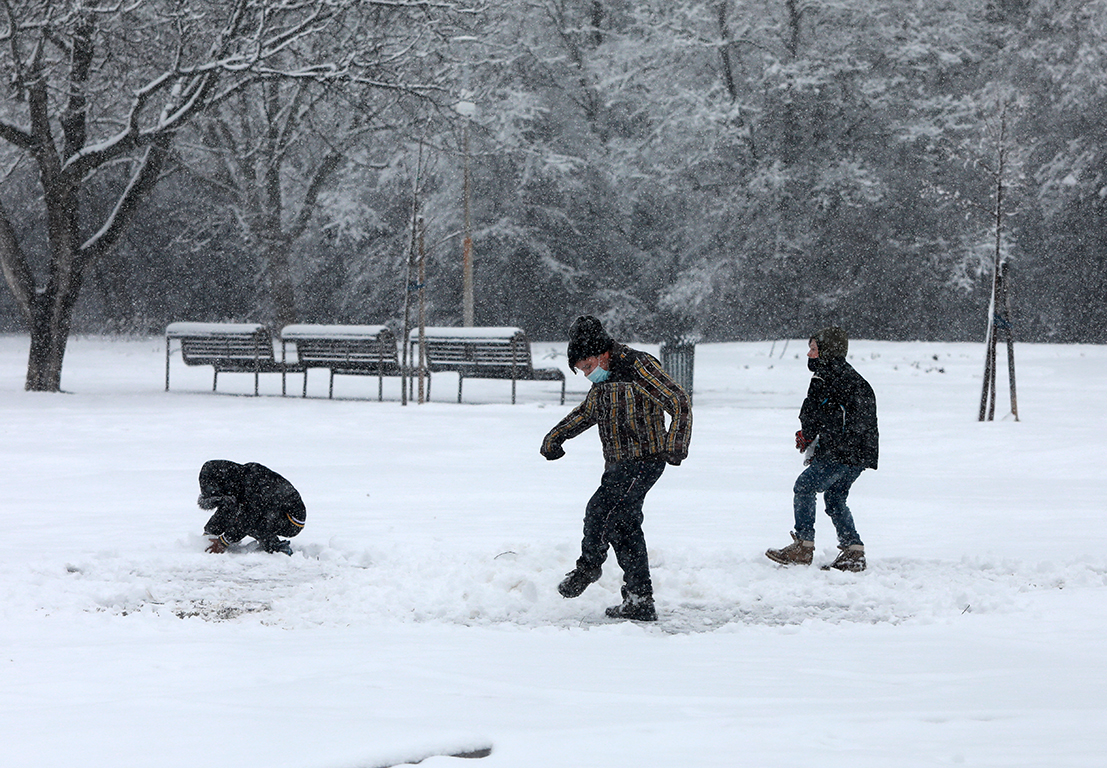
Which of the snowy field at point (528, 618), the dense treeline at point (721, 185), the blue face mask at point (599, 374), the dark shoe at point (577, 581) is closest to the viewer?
the snowy field at point (528, 618)

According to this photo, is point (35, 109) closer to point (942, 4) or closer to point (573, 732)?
point (573, 732)

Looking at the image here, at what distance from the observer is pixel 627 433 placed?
569 cm

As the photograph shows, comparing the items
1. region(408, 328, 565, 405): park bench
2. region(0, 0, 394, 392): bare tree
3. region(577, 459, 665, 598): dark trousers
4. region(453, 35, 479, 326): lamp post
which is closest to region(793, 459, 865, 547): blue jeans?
region(577, 459, 665, 598): dark trousers

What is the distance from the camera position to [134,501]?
880 cm

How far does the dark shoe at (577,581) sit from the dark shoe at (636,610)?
224mm

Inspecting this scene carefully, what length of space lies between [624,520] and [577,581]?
43cm

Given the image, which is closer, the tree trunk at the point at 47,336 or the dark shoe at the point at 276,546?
the dark shoe at the point at 276,546

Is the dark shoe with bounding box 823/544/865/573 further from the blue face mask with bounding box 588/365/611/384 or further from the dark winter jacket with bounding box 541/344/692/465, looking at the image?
the blue face mask with bounding box 588/365/611/384

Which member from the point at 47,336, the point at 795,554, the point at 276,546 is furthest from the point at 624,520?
the point at 47,336

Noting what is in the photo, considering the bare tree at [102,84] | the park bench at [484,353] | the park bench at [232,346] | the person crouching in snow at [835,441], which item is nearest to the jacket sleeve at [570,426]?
the person crouching in snow at [835,441]

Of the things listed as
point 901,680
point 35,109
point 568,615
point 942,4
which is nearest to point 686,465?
point 568,615

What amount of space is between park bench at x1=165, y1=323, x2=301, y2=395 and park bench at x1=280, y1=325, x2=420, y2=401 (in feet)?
1.05

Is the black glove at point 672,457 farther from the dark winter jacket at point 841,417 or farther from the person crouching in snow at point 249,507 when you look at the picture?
the person crouching in snow at point 249,507

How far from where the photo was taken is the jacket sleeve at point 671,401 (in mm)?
5578
